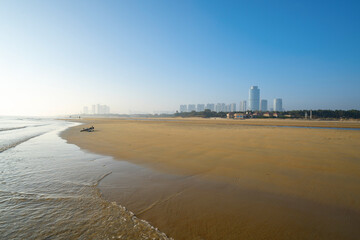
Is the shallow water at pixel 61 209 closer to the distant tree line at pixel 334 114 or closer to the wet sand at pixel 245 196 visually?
the wet sand at pixel 245 196

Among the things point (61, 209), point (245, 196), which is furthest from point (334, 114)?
point (61, 209)

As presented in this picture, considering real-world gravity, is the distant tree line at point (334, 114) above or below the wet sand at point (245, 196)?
above

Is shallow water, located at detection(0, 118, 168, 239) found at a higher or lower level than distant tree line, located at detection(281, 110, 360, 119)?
lower

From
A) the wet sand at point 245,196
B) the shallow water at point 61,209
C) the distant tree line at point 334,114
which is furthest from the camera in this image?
the distant tree line at point 334,114

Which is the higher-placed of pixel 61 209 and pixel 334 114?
pixel 334 114

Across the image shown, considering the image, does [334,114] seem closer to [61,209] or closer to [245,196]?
[245,196]

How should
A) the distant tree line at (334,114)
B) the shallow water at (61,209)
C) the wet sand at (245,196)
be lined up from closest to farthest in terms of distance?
the shallow water at (61,209), the wet sand at (245,196), the distant tree line at (334,114)

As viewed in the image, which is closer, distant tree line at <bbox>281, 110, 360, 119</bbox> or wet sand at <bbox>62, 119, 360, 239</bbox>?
wet sand at <bbox>62, 119, 360, 239</bbox>

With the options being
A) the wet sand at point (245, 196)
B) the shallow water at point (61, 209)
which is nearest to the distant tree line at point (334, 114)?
the wet sand at point (245, 196)

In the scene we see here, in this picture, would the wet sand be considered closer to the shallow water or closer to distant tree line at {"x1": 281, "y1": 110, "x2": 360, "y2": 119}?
the shallow water

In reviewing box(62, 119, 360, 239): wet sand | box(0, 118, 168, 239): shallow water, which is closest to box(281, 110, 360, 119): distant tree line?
box(62, 119, 360, 239): wet sand

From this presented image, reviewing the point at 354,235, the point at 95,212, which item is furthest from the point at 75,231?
the point at 354,235

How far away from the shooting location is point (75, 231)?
2664 mm

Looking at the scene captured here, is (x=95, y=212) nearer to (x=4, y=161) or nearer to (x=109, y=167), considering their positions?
(x=109, y=167)
